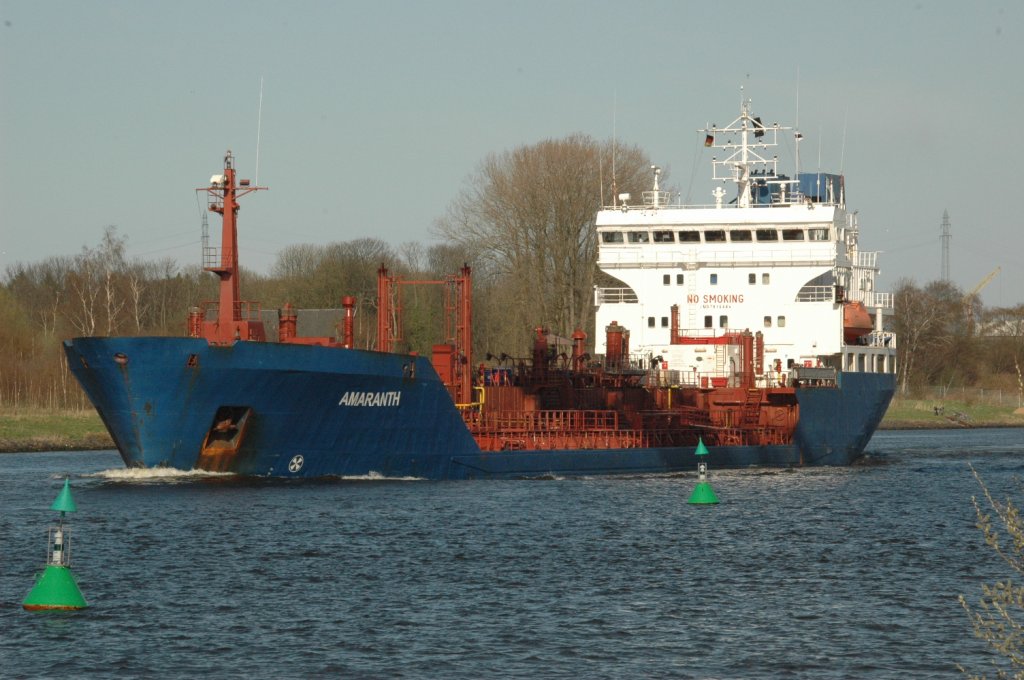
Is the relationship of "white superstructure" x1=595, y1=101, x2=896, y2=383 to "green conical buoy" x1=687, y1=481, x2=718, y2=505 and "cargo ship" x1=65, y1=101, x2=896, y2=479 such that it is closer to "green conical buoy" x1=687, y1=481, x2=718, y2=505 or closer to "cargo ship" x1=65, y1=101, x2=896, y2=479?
"cargo ship" x1=65, y1=101, x2=896, y2=479

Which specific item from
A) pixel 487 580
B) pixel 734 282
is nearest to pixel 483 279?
pixel 734 282

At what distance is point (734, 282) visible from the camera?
45.8m

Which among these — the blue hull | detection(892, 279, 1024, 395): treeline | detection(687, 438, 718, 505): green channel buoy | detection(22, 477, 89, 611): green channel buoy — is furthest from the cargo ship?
detection(892, 279, 1024, 395): treeline

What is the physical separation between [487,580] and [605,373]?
21000 mm

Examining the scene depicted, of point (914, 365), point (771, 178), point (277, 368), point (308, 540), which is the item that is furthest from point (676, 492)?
point (914, 365)

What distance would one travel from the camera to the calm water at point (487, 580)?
16.3 meters

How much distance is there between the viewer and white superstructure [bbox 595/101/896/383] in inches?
1780

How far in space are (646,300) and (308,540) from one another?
23.6 metres

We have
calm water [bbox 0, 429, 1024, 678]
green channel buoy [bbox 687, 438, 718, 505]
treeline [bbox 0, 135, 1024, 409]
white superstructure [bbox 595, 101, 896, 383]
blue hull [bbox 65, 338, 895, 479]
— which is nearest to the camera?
calm water [bbox 0, 429, 1024, 678]

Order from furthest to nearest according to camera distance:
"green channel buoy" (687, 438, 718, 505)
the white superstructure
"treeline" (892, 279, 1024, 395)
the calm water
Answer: "treeline" (892, 279, 1024, 395) → the white superstructure → "green channel buoy" (687, 438, 718, 505) → the calm water

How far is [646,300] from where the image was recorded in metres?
46.6

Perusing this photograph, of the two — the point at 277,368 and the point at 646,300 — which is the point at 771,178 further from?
Result: the point at 277,368

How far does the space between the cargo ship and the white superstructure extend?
0.20 ft

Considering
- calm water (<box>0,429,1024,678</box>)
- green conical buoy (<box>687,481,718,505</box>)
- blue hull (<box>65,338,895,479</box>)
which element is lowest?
calm water (<box>0,429,1024,678</box>)
